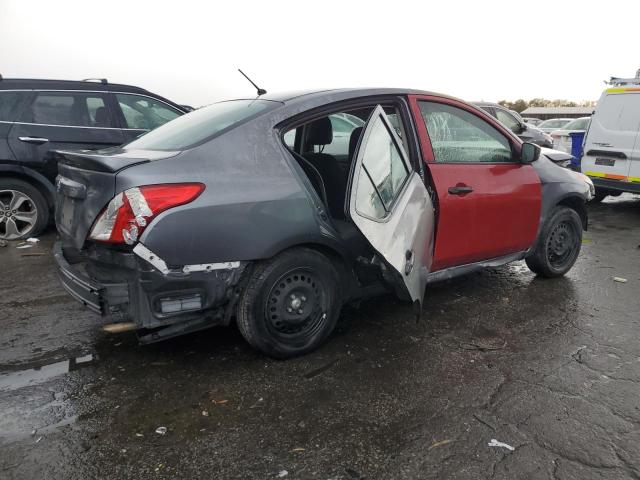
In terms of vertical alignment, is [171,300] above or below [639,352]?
above

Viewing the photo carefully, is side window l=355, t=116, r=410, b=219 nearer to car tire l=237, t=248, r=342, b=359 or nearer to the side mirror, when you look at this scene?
car tire l=237, t=248, r=342, b=359

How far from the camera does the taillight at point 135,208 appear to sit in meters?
2.48

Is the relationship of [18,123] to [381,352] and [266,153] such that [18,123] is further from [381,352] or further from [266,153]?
[381,352]

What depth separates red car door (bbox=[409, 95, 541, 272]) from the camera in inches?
138

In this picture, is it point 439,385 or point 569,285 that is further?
point 569,285

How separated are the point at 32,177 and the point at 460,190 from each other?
199 inches

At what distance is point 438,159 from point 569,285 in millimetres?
2011

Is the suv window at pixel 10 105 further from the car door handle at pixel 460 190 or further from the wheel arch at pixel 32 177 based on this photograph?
the car door handle at pixel 460 190

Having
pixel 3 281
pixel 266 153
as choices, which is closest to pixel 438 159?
pixel 266 153

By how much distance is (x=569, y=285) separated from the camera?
14.9 feet

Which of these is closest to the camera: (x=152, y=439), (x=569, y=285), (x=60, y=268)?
(x=152, y=439)

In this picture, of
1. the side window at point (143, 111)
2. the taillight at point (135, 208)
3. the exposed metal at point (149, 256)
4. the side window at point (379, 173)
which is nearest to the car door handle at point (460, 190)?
the side window at point (379, 173)

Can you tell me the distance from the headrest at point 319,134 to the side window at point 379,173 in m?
0.93

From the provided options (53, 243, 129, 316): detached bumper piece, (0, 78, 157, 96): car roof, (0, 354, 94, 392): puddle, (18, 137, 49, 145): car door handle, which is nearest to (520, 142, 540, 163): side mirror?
(53, 243, 129, 316): detached bumper piece
